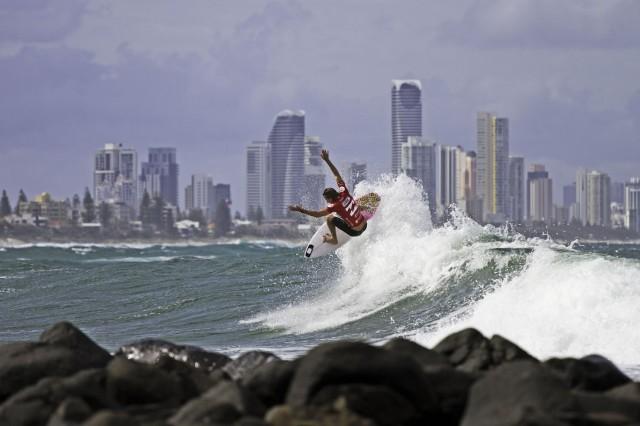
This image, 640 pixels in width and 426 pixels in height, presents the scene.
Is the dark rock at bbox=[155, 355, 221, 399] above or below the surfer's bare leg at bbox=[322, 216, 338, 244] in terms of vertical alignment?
below

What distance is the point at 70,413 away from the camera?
7.61 metres

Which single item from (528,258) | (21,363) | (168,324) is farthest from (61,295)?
(21,363)

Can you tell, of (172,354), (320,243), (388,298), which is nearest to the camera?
(172,354)

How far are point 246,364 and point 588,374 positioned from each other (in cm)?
267

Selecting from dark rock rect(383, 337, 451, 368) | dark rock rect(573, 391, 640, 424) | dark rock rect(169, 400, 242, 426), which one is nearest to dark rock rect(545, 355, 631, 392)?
dark rock rect(383, 337, 451, 368)

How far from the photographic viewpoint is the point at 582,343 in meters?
15.4

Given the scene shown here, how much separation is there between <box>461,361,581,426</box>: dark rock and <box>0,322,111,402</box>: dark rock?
3178 millimetres

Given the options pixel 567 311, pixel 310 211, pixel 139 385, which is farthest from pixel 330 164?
pixel 139 385

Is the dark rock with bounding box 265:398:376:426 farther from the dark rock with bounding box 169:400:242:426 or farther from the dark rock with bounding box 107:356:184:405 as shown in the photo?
the dark rock with bounding box 107:356:184:405

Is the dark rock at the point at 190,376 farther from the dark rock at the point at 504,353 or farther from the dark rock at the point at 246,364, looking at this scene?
the dark rock at the point at 504,353

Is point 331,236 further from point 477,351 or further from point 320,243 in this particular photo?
point 477,351

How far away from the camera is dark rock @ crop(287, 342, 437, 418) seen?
26.1 feet

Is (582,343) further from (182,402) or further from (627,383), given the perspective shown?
(182,402)

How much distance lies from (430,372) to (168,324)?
1516 cm
